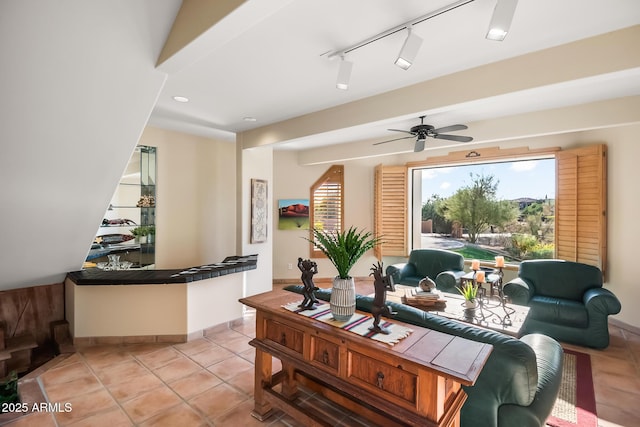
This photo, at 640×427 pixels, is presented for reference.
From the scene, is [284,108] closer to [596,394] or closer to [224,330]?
[224,330]

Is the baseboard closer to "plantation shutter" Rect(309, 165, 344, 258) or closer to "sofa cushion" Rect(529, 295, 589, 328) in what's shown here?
"sofa cushion" Rect(529, 295, 589, 328)

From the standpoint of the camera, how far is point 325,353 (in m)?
1.67

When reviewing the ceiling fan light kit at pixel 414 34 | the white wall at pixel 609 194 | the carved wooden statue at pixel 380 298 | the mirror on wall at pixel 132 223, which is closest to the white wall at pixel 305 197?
the white wall at pixel 609 194

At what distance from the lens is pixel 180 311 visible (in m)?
3.29

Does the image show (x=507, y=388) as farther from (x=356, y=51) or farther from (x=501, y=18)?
(x=356, y=51)

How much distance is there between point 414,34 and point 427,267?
155 inches

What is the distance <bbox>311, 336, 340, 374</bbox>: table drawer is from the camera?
1621mm

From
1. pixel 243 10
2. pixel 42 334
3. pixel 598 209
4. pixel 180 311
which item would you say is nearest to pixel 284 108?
pixel 243 10

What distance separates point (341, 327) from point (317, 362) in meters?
0.29

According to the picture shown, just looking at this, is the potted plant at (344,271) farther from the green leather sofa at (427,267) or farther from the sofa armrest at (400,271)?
the sofa armrest at (400,271)

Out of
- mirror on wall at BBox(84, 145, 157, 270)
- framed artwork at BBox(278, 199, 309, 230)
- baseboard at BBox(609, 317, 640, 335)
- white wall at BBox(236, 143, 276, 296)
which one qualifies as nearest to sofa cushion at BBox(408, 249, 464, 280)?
baseboard at BBox(609, 317, 640, 335)

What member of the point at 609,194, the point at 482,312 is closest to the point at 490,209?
the point at 609,194

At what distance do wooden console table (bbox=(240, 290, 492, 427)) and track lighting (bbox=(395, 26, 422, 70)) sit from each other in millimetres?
1659

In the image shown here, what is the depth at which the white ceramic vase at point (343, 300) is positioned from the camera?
5.64 feet
